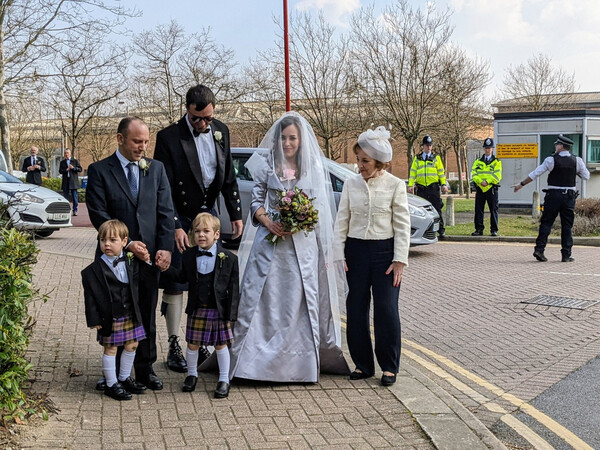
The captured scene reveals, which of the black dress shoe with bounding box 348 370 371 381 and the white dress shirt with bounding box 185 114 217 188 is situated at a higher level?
the white dress shirt with bounding box 185 114 217 188

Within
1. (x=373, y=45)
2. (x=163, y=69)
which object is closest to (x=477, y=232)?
(x=373, y=45)

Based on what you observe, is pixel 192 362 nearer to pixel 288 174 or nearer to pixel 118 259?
pixel 118 259

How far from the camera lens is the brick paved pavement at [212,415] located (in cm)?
406

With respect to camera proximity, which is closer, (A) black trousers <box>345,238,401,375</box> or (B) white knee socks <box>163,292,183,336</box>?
(A) black trousers <box>345,238,401,375</box>

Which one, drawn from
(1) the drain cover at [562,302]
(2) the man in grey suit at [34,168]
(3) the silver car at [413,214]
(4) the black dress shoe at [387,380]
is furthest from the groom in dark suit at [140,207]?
(2) the man in grey suit at [34,168]

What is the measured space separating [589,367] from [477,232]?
1063 cm

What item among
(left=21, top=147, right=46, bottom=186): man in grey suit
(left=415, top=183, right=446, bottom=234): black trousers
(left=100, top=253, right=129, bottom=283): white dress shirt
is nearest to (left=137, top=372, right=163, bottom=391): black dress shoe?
(left=100, top=253, right=129, bottom=283): white dress shirt

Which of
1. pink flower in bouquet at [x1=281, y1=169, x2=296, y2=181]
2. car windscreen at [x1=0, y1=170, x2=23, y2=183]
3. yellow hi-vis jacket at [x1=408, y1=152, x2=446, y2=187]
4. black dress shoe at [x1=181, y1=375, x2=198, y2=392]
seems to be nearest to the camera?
black dress shoe at [x1=181, y1=375, x2=198, y2=392]

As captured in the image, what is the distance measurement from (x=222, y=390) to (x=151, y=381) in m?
0.52

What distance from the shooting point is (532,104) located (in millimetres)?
47156

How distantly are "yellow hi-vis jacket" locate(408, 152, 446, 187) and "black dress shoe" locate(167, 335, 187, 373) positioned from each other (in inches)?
429

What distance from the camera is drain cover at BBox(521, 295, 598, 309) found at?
→ 8.55 m

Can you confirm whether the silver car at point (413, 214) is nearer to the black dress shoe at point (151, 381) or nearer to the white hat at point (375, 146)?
the white hat at point (375, 146)

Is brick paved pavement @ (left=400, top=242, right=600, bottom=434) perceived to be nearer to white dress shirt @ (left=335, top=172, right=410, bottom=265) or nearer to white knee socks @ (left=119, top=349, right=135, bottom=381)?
white dress shirt @ (left=335, top=172, right=410, bottom=265)
